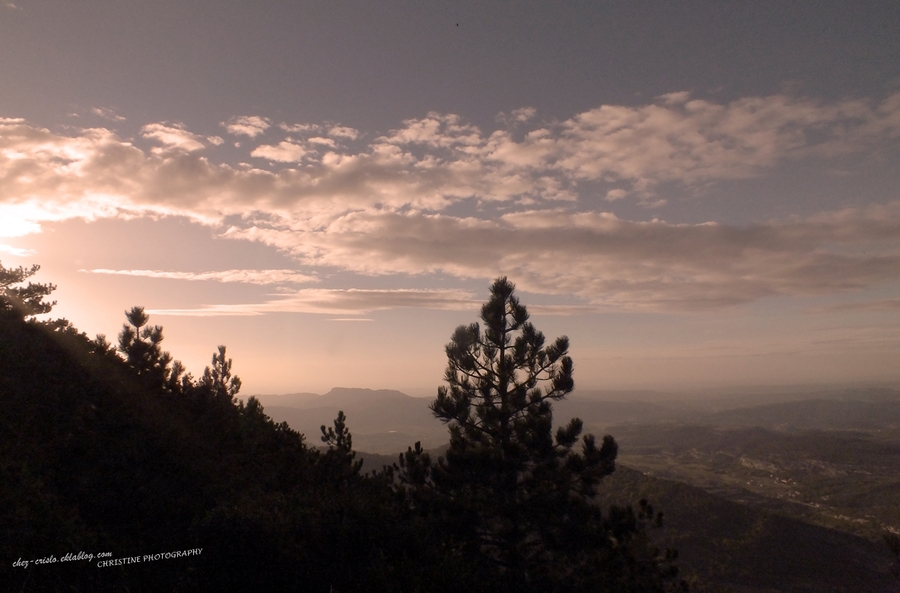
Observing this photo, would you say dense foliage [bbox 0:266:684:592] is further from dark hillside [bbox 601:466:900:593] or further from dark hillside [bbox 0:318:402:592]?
dark hillside [bbox 601:466:900:593]

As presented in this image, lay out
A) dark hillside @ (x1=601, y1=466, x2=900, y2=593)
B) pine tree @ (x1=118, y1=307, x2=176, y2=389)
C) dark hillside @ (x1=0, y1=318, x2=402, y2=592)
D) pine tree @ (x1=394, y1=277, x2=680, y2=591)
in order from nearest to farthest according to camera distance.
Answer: dark hillside @ (x1=0, y1=318, x2=402, y2=592)
pine tree @ (x1=394, y1=277, x2=680, y2=591)
pine tree @ (x1=118, y1=307, x2=176, y2=389)
dark hillside @ (x1=601, y1=466, x2=900, y2=593)

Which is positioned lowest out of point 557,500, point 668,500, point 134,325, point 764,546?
point 764,546

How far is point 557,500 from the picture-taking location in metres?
16.8

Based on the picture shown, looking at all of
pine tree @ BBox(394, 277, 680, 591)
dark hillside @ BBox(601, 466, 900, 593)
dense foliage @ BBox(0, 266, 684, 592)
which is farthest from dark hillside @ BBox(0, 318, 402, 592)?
dark hillside @ BBox(601, 466, 900, 593)

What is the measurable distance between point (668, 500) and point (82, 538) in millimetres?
168254

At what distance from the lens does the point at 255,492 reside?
14555 mm

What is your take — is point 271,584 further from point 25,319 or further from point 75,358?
point 25,319

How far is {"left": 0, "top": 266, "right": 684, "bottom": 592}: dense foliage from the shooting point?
9820 mm

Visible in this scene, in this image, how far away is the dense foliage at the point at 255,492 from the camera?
982 centimetres

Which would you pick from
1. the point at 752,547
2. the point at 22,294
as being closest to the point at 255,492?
the point at 22,294

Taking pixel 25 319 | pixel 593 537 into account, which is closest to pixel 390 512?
pixel 593 537

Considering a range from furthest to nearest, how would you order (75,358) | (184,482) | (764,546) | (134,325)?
1. (764,546)
2. (134,325)
3. (75,358)
4. (184,482)

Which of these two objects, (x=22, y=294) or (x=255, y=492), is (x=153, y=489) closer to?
Answer: (x=255, y=492)

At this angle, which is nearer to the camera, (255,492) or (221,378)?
(255,492)
